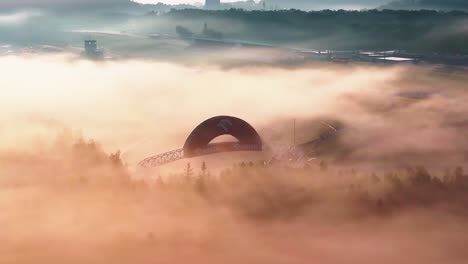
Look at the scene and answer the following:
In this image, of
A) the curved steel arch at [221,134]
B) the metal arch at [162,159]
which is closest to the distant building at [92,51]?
the metal arch at [162,159]

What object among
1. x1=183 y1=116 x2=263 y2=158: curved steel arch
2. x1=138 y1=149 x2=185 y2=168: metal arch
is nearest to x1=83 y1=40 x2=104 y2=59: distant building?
x1=138 y1=149 x2=185 y2=168: metal arch

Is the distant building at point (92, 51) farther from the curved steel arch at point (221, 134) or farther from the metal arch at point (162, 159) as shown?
the curved steel arch at point (221, 134)

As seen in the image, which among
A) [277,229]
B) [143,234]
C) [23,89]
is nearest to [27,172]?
[143,234]

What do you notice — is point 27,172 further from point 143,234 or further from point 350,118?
point 350,118

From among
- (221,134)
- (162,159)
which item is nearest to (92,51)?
(162,159)

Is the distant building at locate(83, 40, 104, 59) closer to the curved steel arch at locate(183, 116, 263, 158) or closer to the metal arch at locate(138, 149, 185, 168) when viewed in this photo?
the metal arch at locate(138, 149, 185, 168)

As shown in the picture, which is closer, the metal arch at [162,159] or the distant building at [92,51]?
the metal arch at [162,159]

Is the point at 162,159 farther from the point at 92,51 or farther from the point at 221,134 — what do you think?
the point at 92,51
